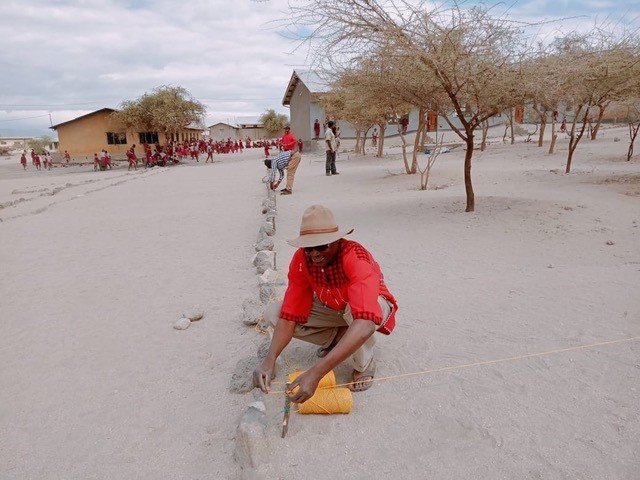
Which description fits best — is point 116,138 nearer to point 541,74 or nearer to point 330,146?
point 330,146

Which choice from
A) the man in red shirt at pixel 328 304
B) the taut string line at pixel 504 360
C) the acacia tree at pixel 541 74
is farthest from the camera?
the acacia tree at pixel 541 74

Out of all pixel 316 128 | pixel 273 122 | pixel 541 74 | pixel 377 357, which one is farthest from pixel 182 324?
pixel 273 122

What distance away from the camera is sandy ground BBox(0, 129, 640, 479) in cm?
221

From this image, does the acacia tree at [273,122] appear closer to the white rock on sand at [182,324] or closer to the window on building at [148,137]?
the window on building at [148,137]

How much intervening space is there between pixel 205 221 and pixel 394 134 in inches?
1040

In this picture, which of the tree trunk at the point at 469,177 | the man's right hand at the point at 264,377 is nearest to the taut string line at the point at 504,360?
the man's right hand at the point at 264,377

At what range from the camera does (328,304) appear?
2.73 m

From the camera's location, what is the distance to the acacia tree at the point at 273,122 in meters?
60.1

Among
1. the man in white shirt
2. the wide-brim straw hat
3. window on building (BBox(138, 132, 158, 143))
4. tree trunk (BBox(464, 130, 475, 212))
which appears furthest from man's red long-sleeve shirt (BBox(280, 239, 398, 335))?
window on building (BBox(138, 132, 158, 143))

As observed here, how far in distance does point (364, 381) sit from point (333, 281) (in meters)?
0.67

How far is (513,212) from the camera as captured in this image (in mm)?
7637

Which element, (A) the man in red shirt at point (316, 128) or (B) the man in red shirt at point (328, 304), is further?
(A) the man in red shirt at point (316, 128)

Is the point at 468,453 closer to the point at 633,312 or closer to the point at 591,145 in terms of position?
the point at 633,312

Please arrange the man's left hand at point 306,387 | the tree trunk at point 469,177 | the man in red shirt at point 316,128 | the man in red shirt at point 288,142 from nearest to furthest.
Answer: the man's left hand at point 306,387, the tree trunk at point 469,177, the man in red shirt at point 288,142, the man in red shirt at point 316,128
